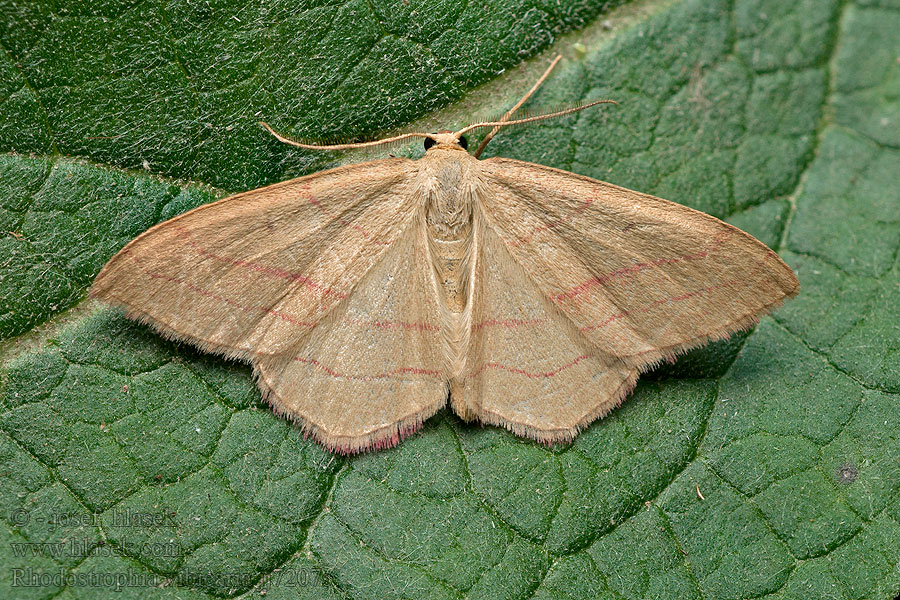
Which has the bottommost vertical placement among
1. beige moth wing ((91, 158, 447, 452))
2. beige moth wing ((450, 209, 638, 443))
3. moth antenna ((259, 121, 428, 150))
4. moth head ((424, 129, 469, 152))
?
beige moth wing ((450, 209, 638, 443))

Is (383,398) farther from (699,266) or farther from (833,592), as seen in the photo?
(833,592)

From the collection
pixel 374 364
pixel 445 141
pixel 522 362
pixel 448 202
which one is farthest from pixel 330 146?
pixel 522 362

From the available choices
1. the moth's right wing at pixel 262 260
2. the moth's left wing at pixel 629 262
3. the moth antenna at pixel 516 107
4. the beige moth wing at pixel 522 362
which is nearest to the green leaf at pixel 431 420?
the moth antenna at pixel 516 107

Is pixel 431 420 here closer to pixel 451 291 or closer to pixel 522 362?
pixel 522 362

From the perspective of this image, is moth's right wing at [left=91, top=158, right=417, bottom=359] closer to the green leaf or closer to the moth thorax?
the moth thorax

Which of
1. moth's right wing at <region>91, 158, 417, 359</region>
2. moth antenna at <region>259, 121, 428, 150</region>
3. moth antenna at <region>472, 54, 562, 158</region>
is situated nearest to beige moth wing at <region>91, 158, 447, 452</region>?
moth's right wing at <region>91, 158, 417, 359</region>

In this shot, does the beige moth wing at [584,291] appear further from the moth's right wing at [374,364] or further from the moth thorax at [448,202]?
the moth's right wing at [374,364]

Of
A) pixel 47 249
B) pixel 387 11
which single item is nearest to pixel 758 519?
pixel 387 11
